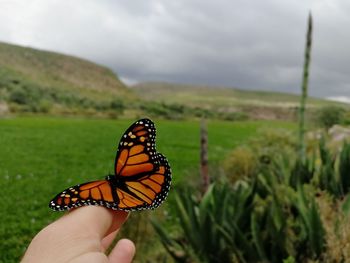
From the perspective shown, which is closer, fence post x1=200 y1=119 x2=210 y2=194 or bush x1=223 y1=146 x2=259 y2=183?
fence post x1=200 y1=119 x2=210 y2=194

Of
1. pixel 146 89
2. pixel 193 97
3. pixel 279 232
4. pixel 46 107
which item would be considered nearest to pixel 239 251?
pixel 279 232

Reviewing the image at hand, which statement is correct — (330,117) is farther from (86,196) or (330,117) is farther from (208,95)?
(208,95)

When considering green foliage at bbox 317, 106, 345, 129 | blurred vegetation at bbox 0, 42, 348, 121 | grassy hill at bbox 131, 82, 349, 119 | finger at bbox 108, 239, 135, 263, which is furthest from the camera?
grassy hill at bbox 131, 82, 349, 119

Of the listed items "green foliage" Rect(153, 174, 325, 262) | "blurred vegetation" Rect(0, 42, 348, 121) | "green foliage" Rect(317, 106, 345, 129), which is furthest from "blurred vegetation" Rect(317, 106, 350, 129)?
"green foliage" Rect(153, 174, 325, 262)

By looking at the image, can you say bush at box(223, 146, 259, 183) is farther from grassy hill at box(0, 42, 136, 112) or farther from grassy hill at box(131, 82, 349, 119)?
grassy hill at box(131, 82, 349, 119)

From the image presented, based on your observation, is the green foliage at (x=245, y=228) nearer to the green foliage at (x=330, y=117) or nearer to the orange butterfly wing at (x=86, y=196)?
the orange butterfly wing at (x=86, y=196)

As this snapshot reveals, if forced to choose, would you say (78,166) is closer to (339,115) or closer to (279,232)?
(279,232)

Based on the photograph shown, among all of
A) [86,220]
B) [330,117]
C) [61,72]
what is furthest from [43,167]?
[61,72]
